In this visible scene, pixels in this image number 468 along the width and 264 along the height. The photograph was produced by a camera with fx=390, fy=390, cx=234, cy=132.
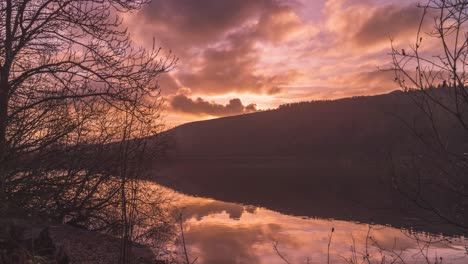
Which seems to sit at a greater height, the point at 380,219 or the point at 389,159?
the point at 389,159

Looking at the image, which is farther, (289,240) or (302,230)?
(302,230)

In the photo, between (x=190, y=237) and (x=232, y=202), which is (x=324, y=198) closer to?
(x=232, y=202)

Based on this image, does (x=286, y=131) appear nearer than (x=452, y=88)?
No

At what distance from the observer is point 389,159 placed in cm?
486

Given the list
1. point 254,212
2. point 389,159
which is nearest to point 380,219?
point 254,212

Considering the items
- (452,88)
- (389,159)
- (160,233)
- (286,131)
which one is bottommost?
(160,233)

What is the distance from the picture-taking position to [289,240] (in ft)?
79.6

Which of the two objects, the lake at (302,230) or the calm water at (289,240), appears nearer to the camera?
the lake at (302,230)

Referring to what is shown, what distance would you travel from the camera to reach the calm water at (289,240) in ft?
63.0

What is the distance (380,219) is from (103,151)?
76.8 feet

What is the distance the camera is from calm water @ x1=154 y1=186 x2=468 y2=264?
19.2m

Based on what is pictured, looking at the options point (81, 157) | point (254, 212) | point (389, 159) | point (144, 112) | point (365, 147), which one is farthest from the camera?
point (365, 147)

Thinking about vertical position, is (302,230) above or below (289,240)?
above

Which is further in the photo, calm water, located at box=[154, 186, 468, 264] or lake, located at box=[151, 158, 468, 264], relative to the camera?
calm water, located at box=[154, 186, 468, 264]
